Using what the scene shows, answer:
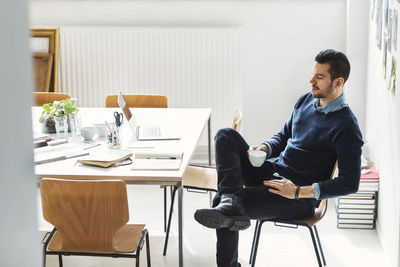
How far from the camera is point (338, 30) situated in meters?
4.79

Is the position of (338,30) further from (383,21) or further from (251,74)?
(383,21)

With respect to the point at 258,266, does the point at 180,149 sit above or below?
above

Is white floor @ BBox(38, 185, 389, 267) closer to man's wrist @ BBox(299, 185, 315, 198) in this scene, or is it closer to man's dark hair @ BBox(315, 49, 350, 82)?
man's wrist @ BBox(299, 185, 315, 198)

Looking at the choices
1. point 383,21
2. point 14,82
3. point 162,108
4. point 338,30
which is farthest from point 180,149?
point 14,82

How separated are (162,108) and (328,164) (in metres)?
1.57

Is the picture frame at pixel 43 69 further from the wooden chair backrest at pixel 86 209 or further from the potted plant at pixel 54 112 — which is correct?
the wooden chair backrest at pixel 86 209

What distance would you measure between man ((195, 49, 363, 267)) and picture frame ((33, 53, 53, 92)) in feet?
8.01

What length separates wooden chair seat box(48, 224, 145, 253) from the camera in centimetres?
244

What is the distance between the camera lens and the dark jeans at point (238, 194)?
8.91 feet

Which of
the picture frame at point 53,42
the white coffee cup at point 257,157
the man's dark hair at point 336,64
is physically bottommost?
the white coffee cup at point 257,157

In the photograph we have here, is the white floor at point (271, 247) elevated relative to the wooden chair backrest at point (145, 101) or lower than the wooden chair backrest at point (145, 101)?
lower

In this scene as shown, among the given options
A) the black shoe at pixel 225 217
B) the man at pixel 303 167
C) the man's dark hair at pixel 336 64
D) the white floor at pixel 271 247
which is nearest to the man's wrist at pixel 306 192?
the man at pixel 303 167

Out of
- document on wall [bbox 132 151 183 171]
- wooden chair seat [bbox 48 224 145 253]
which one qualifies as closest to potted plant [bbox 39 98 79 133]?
document on wall [bbox 132 151 183 171]

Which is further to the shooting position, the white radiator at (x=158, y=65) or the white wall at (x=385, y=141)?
the white radiator at (x=158, y=65)
